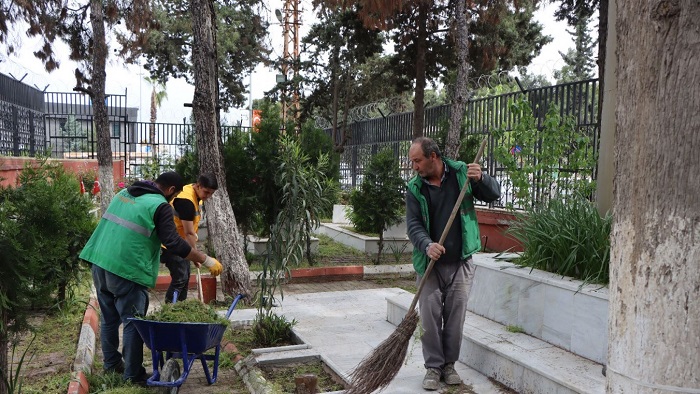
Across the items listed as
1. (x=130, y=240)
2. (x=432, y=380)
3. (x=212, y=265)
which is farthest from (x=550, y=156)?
(x=130, y=240)

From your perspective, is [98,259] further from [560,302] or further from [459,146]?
[459,146]

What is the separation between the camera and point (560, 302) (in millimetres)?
4566

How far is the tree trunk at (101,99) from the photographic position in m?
12.1

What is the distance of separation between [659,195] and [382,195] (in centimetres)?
867

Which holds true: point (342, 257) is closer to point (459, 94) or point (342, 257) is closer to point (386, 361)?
point (459, 94)

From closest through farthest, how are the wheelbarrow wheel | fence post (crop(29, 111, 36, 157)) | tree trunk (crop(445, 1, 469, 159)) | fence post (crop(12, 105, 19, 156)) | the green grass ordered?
the wheelbarrow wheel < tree trunk (crop(445, 1, 469, 159)) < the green grass < fence post (crop(12, 105, 19, 156)) < fence post (crop(29, 111, 36, 157))

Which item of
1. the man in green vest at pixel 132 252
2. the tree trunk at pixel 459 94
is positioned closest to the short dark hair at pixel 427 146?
the man in green vest at pixel 132 252

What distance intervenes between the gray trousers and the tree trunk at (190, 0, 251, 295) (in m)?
3.57

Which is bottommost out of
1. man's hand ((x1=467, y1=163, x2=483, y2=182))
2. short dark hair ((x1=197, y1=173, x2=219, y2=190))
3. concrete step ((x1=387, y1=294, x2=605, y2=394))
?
concrete step ((x1=387, y1=294, x2=605, y2=394))

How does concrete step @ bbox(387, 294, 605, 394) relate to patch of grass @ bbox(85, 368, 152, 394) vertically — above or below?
above

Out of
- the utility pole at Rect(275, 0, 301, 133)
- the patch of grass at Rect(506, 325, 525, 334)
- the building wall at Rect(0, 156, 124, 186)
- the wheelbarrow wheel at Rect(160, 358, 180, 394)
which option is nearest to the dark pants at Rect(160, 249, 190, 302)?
the building wall at Rect(0, 156, 124, 186)

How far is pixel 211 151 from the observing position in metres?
7.61

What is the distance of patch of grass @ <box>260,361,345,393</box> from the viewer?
4641 millimetres

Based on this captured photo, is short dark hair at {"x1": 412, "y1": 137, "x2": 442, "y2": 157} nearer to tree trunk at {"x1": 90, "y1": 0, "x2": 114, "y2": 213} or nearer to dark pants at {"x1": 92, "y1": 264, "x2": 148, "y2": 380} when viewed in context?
dark pants at {"x1": 92, "y1": 264, "x2": 148, "y2": 380}
